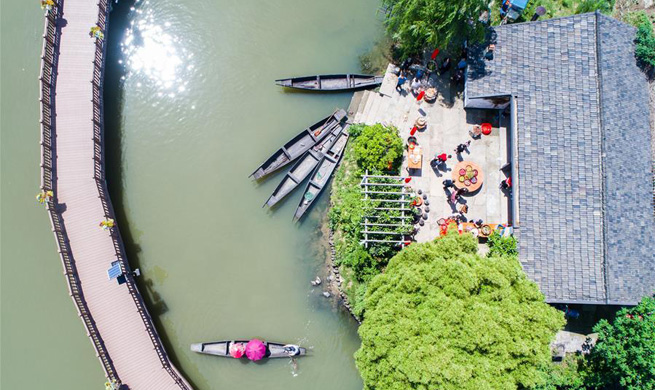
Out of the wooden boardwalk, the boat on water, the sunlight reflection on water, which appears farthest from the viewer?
the sunlight reflection on water

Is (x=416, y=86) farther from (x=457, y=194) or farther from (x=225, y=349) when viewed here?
(x=225, y=349)

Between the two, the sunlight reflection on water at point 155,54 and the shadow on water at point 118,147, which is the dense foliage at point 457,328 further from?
the sunlight reflection on water at point 155,54

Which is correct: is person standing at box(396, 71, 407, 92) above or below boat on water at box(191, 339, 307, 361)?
above

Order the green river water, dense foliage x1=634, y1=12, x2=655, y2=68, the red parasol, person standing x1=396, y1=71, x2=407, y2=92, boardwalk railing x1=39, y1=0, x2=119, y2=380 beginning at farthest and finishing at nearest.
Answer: person standing x1=396, y1=71, x2=407, y2=92, the green river water, the red parasol, dense foliage x1=634, y1=12, x2=655, y2=68, boardwalk railing x1=39, y1=0, x2=119, y2=380

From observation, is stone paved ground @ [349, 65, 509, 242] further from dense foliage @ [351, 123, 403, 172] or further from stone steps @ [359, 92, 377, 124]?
dense foliage @ [351, 123, 403, 172]

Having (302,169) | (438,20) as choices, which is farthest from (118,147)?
(438,20)

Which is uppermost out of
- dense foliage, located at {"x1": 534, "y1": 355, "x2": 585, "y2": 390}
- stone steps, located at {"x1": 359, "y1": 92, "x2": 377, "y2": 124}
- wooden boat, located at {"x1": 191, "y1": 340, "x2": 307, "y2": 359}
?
stone steps, located at {"x1": 359, "y1": 92, "x2": 377, "y2": 124}

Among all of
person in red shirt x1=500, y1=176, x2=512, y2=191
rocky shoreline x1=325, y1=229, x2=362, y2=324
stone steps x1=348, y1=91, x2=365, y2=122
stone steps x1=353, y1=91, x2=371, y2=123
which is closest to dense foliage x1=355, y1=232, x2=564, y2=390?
rocky shoreline x1=325, y1=229, x2=362, y2=324

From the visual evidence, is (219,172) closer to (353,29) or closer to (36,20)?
(353,29)
